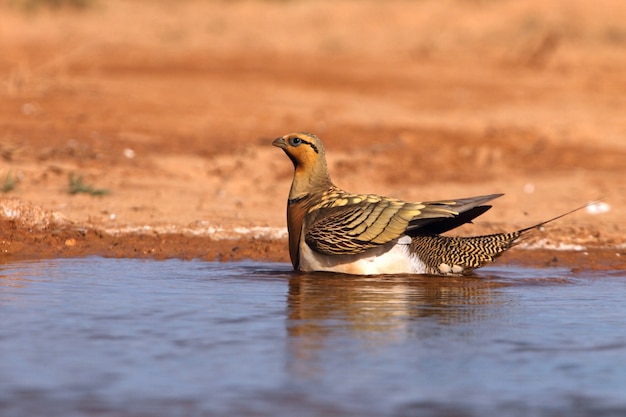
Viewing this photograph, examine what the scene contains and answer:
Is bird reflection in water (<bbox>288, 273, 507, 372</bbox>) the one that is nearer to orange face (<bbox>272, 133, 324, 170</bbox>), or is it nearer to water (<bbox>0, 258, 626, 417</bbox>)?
water (<bbox>0, 258, 626, 417</bbox>)

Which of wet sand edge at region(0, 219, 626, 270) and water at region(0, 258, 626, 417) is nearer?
water at region(0, 258, 626, 417)

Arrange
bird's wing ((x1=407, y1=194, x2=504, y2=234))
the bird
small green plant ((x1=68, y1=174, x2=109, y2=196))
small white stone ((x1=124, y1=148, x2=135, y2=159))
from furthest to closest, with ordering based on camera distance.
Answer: small white stone ((x1=124, y1=148, x2=135, y2=159)) < small green plant ((x1=68, y1=174, x2=109, y2=196)) < the bird < bird's wing ((x1=407, y1=194, x2=504, y2=234))

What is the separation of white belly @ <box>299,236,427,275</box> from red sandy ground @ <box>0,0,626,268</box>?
4.33 feet

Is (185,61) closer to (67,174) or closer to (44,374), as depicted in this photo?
(67,174)

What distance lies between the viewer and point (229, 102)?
16594 mm

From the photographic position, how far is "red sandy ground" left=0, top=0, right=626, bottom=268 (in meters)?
10.0

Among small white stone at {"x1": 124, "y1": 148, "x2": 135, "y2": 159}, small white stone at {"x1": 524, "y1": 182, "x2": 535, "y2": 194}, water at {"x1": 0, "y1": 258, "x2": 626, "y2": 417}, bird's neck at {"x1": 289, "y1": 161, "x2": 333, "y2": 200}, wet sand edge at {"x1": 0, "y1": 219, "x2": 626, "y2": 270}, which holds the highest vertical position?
small white stone at {"x1": 124, "y1": 148, "x2": 135, "y2": 159}

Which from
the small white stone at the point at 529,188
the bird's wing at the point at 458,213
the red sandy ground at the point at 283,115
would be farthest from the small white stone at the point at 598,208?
the bird's wing at the point at 458,213

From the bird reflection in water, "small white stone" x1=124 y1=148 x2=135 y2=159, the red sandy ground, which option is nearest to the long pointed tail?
the bird reflection in water

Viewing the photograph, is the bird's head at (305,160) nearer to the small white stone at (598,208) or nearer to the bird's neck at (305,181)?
the bird's neck at (305,181)

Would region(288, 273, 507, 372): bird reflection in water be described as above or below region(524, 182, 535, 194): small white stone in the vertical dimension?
below

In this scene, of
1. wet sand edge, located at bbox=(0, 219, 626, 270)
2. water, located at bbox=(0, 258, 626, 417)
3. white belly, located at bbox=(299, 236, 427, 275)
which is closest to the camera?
water, located at bbox=(0, 258, 626, 417)

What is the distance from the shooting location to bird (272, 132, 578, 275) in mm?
7617

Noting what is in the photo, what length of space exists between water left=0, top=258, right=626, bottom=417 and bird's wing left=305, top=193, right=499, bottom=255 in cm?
24
